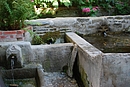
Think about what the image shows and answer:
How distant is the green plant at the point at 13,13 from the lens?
3.03 metres

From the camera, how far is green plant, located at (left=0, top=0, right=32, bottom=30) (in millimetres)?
3027

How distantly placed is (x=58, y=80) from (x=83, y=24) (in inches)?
55.1

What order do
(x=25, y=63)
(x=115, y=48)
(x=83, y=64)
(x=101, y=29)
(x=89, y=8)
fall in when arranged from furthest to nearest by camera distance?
(x=89, y=8), (x=101, y=29), (x=115, y=48), (x=25, y=63), (x=83, y=64)

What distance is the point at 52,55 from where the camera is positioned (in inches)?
123

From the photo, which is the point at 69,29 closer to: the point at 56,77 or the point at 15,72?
the point at 56,77

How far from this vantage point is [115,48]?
333 cm

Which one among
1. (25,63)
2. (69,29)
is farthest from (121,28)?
(25,63)

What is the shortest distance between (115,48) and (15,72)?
5.15 ft

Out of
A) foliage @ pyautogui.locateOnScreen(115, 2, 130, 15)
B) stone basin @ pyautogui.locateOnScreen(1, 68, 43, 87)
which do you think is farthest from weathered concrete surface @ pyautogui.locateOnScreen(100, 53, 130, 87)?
foliage @ pyautogui.locateOnScreen(115, 2, 130, 15)

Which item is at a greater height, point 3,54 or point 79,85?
point 3,54

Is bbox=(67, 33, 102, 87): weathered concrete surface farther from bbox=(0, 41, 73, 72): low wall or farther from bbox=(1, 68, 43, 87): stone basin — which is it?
bbox=(1, 68, 43, 87): stone basin

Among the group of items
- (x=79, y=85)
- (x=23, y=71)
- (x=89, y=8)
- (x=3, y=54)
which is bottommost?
(x=79, y=85)

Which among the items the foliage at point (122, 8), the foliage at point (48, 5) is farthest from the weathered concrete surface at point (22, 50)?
the foliage at point (122, 8)

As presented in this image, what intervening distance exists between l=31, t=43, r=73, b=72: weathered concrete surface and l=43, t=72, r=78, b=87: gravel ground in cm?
11
